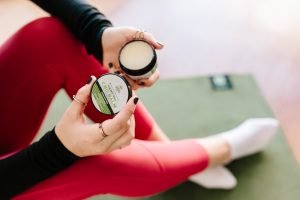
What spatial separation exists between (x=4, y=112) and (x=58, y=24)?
0.22m

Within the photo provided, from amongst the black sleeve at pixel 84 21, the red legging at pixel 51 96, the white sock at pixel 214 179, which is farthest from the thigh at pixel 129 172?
the black sleeve at pixel 84 21

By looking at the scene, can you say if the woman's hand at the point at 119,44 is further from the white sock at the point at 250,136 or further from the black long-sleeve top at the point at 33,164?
the white sock at the point at 250,136

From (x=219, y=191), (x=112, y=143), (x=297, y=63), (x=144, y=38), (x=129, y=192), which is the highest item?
(x=144, y=38)

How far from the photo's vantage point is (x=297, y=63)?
4.81 ft

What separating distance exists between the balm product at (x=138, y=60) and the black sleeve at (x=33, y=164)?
0.18 meters

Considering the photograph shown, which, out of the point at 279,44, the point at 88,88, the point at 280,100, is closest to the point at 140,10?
the point at 279,44

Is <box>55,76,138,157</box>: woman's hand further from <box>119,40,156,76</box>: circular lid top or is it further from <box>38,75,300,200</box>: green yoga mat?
<box>38,75,300,200</box>: green yoga mat

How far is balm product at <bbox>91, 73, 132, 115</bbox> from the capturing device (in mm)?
649

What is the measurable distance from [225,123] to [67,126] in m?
0.72

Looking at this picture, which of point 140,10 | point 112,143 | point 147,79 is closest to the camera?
point 112,143

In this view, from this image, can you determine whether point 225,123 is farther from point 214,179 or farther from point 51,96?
point 51,96

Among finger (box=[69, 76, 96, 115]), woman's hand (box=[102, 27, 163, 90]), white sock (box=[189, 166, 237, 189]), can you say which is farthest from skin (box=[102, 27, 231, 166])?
white sock (box=[189, 166, 237, 189])

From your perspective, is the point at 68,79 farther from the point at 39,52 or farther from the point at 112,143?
the point at 112,143

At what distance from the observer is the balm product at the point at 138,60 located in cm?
70
